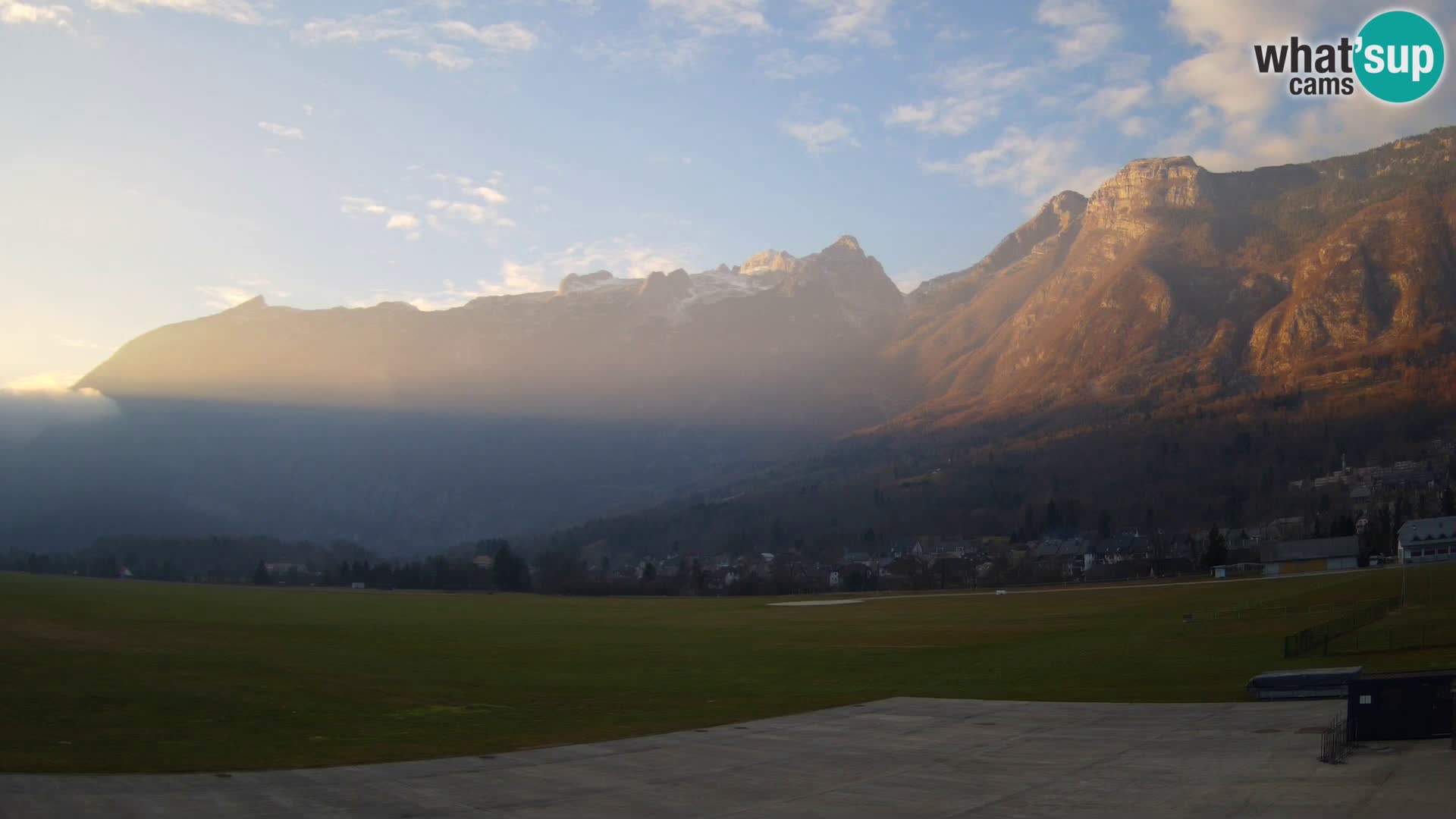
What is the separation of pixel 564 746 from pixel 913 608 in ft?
245

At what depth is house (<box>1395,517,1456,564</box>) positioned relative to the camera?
11588 cm

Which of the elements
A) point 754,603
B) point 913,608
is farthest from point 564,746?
point 754,603

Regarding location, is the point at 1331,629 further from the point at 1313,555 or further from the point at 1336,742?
the point at 1313,555

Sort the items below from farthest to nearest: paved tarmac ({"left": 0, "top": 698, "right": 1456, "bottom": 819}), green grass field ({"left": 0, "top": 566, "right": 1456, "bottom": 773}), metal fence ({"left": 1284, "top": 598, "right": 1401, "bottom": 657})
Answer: metal fence ({"left": 1284, "top": 598, "right": 1401, "bottom": 657})
green grass field ({"left": 0, "top": 566, "right": 1456, "bottom": 773})
paved tarmac ({"left": 0, "top": 698, "right": 1456, "bottom": 819})

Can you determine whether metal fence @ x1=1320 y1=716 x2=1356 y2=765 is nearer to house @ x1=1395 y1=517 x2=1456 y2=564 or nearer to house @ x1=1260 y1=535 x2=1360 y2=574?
house @ x1=1395 y1=517 x2=1456 y2=564

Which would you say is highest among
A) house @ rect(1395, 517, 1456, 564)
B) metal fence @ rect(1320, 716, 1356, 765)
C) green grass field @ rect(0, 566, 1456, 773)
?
house @ rect(1395, 517, 1456, 564)

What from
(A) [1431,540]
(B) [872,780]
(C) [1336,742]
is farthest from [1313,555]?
(B) [872,780]

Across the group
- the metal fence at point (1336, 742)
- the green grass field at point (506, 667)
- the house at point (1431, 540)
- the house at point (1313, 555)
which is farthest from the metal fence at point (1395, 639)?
the house at point (1313, 555)

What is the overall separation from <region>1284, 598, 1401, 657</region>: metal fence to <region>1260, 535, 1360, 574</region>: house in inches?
2540

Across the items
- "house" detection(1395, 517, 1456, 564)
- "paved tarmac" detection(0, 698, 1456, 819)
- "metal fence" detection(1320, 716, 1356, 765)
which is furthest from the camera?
"house" detection(1395, 517, 1456, 564)

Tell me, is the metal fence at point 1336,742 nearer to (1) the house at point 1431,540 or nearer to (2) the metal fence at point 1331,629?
(2) the metal fence at point 1331,629

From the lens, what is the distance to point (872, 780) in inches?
1134

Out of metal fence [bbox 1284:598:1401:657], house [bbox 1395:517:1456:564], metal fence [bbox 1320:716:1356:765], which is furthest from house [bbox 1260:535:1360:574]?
metal fence [bbox 1320:716:1356:765]

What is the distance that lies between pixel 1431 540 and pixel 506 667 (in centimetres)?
10737
